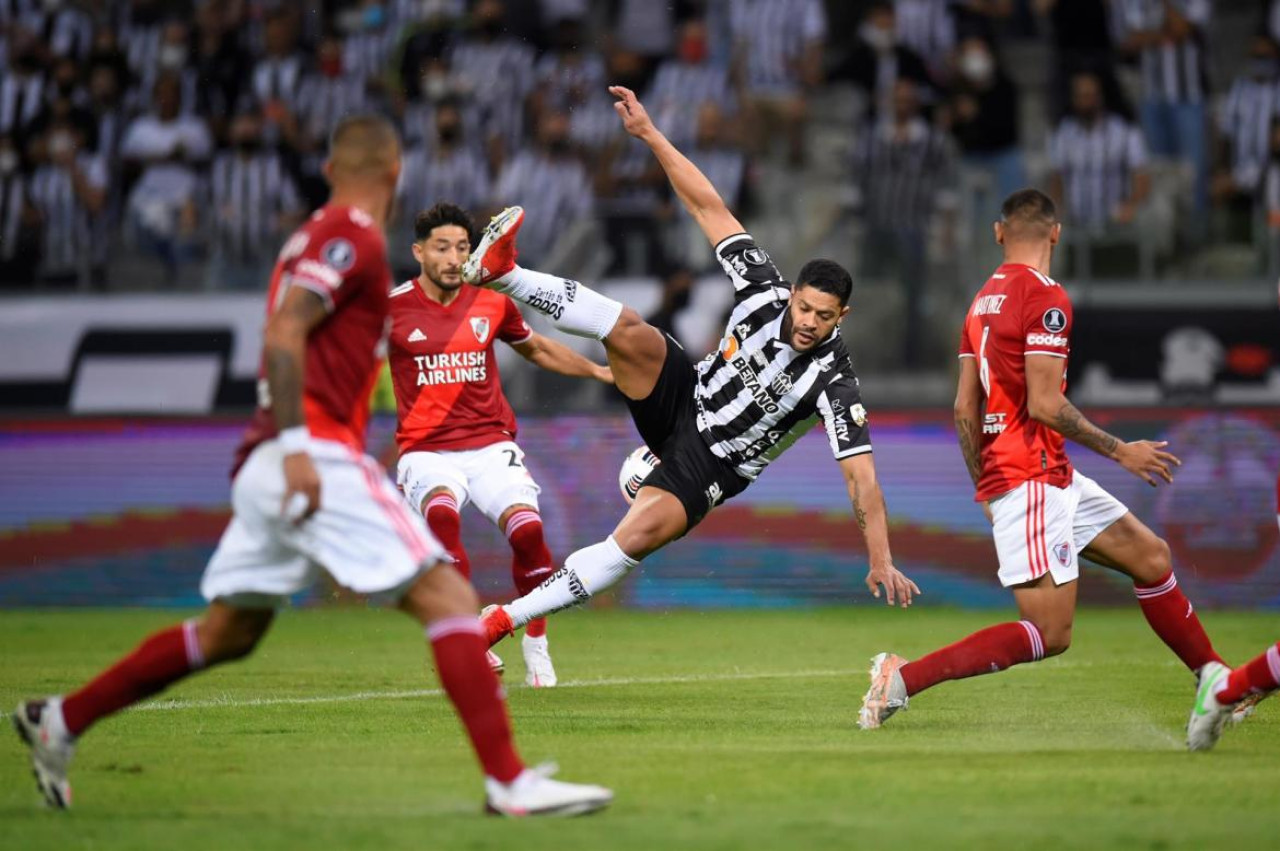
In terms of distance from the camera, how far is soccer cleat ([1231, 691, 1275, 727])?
7.71 metres

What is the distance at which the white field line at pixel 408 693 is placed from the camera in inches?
368

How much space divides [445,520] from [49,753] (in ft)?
14.2

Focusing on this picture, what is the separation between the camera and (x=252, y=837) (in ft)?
18.9

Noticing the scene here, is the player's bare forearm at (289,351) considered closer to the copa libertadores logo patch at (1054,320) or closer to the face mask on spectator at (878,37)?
the copa libertadores logo patch at (1054,320)

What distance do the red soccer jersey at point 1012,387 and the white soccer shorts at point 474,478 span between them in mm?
3136

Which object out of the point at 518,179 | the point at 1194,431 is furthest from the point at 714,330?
the point at 1194,431

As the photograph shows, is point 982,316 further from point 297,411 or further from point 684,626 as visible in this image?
point 684,626

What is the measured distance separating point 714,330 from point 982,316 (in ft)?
28.3

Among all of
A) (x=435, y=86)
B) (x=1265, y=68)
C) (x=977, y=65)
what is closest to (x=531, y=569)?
(x=435, y=86)

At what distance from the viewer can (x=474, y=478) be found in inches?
425

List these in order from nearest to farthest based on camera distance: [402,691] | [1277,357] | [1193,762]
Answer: [1193,762] → [402,691] → [1277,357]

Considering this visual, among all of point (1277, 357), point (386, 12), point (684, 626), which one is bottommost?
point (684, 626)

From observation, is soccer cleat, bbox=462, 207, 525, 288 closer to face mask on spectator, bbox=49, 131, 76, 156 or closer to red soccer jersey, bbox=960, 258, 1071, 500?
red soccer jersey, bbox=960, 258, 1071, 500

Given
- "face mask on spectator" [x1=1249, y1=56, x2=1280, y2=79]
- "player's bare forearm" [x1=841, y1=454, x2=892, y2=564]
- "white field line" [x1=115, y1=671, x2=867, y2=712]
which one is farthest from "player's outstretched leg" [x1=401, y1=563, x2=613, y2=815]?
"face mask on spectator" [x1=1249, y1=56, x2=1280, y2=79]
